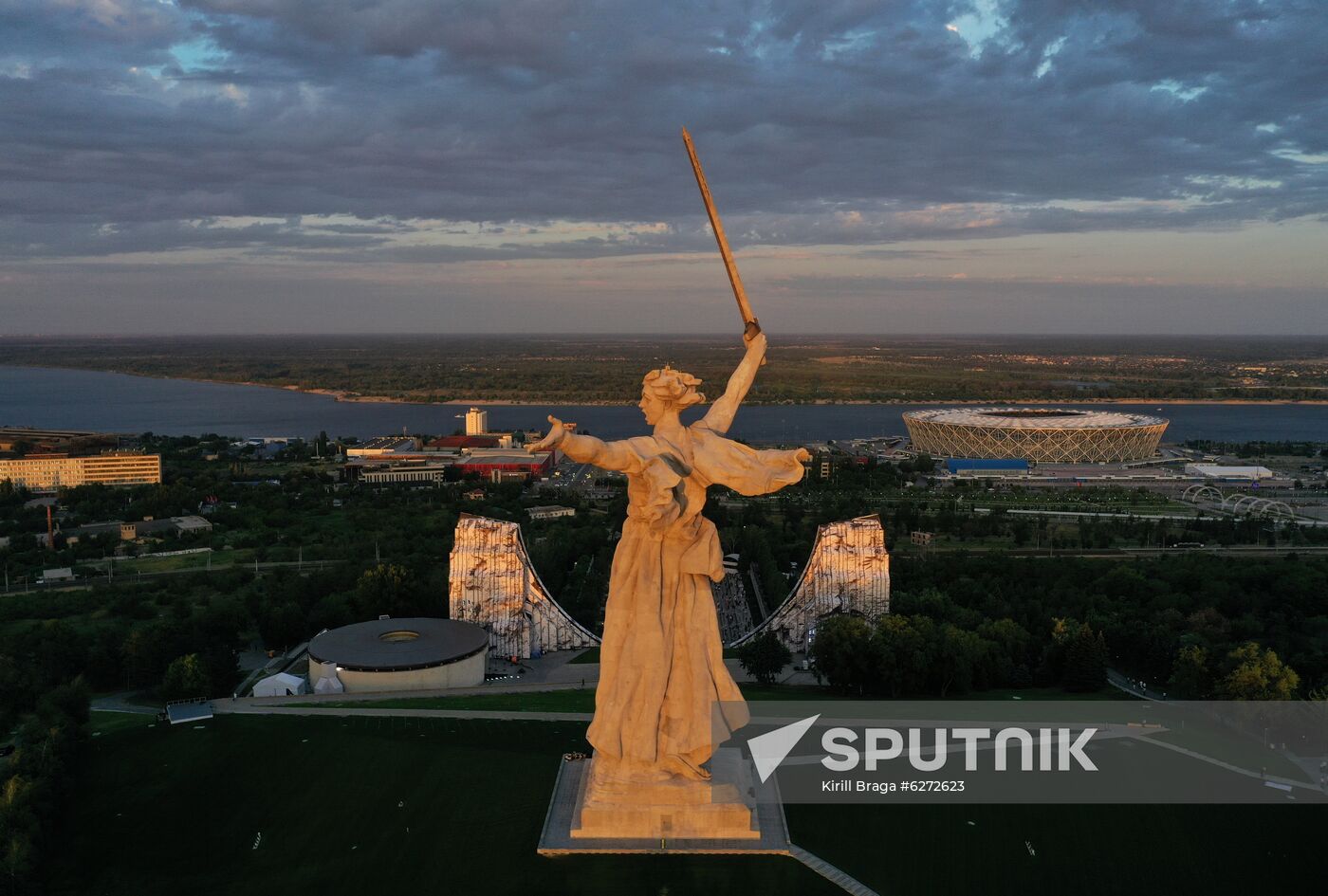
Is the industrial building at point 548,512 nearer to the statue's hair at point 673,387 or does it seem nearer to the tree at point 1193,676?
the tree at point 1193,676

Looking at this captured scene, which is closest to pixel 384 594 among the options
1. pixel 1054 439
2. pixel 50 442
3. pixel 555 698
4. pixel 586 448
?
pixel 555 698

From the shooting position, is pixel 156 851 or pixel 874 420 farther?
pixel 874 420

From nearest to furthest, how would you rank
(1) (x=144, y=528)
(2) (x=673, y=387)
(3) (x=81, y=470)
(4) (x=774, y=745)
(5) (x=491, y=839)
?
(2) (x=673, y=387) < (5) (x=491, y=839) < (4) (x=774, y=745) < (1) (x=144, y=528) < (3) (x=81, y=470)

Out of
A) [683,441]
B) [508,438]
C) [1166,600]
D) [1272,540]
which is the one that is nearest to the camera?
[683,441]

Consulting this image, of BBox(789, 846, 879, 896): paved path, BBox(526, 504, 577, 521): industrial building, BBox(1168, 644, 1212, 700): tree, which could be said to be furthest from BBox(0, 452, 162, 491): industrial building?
BBox(1168, 644, 1212, 700): tree

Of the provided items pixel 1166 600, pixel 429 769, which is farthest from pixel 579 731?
pixel 1166 600

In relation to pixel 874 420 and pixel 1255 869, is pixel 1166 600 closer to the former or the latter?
pixel 1255 869

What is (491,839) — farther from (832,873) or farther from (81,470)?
(81,470)

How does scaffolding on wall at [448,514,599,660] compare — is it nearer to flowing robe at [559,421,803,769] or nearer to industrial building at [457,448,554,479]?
flowing robe at [559,421,803,769]
